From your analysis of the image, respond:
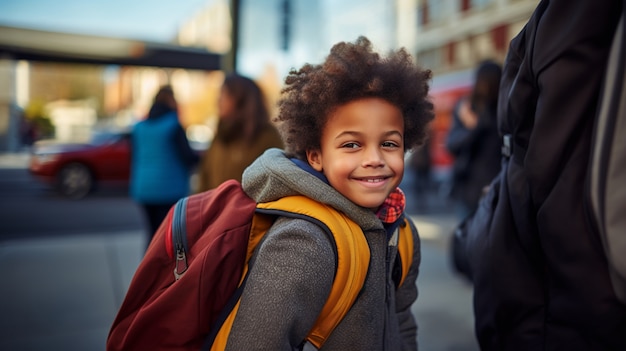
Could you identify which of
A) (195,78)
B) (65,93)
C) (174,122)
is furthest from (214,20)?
(174,122)

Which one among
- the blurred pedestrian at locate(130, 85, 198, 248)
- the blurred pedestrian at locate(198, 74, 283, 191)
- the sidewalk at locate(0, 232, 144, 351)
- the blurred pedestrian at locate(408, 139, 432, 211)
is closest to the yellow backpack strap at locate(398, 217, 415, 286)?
the blurred pedestrian at locate(198, 74, 283, 191)

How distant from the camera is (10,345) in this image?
3.27 m

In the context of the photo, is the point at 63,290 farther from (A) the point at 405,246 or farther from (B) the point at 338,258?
(B) the point at 338,258

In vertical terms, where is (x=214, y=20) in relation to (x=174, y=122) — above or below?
above

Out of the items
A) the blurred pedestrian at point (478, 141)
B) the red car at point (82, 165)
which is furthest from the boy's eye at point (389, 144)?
the red car at point (82, 165)

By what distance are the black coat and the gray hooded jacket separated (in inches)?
11.2

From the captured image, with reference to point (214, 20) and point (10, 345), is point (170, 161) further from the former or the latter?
point (214, 20)

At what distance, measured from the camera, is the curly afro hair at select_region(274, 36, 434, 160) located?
53.8 inches

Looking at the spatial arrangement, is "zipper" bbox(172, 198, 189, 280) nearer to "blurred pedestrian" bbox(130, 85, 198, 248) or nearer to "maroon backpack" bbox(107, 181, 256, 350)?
"maroon backpack" bbox(107, 181, 256, 350)

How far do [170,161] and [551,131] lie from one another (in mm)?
3934

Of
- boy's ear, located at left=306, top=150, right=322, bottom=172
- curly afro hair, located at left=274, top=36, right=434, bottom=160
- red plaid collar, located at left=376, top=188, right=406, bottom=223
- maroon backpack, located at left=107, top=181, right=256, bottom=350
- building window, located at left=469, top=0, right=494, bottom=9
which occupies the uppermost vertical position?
building window, located at left=469, top=0, right=494, bottom=9

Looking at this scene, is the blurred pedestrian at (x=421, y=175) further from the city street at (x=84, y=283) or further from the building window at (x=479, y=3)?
the building window at (x=479, y=3)

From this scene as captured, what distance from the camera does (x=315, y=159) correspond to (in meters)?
1.50

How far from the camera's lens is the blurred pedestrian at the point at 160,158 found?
460 cm
